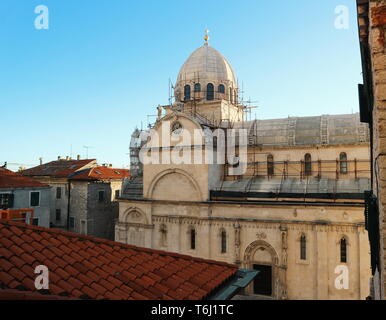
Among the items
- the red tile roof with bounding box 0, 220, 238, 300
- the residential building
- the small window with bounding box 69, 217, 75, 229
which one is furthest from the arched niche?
the red tile roof with bounding box 0, 220, 238, 300

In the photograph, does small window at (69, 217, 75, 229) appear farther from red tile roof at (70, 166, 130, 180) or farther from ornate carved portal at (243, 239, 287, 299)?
ornate carved portal at (243, 239, 287, 299)

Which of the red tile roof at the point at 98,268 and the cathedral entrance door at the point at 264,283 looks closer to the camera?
the red tile roof at the point at 98,268

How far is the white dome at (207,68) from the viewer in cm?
2970

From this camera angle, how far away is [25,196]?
23.4m

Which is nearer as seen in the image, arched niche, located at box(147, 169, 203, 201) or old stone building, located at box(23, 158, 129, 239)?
arched niche, located at box(147, 169, 203, 201)

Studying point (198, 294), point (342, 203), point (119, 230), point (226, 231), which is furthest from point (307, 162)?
point (198, 294)

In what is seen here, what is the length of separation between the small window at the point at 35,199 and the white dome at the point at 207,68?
16368mm

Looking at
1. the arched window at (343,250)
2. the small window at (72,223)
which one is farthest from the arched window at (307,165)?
the small window at (72,223)

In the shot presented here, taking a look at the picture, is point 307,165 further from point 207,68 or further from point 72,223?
point 72,223

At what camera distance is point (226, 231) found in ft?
65.0

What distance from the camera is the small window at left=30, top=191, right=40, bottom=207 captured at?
78.2 feet

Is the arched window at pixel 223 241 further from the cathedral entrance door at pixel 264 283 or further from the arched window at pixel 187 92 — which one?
the arched window at pixel 187 92

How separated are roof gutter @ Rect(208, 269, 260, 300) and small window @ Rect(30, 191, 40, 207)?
2197 centimetres
